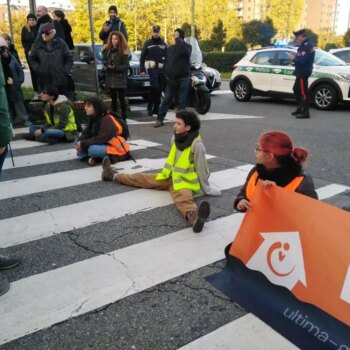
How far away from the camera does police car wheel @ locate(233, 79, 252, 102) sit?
13531 mm

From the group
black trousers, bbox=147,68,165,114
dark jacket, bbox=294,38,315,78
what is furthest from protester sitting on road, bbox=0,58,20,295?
dark jacket, bbox=294,38,315,78

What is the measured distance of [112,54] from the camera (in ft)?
29.2

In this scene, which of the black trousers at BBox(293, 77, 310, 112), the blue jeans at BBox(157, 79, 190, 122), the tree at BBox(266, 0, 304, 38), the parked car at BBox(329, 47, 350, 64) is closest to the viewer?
the blue jeans at BBox(157, 79, 190, 122)

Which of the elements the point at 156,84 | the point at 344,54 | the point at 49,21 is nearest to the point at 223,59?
the point at 344,54

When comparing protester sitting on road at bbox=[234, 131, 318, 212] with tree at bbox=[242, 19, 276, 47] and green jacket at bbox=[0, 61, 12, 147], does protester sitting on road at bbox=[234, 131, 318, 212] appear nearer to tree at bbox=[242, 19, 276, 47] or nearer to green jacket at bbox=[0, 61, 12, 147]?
green jacket at bbox=[0, 61, 12, 147]

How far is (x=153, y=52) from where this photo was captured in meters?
9.94

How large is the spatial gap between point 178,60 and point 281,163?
21.4 ft

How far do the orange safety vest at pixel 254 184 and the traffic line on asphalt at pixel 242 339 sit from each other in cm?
81

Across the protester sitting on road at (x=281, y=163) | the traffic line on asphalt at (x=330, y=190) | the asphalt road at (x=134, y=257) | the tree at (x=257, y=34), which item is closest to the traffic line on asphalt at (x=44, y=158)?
the asphalt road at (x=134, y=257)

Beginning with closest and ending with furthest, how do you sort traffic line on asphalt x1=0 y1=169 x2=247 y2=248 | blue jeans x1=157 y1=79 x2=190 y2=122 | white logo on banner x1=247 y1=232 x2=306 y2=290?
white logo on banner x1=247 y1=232 x2=306 y2=290 → traffic line on asphalt x1=0 y1=169 x2=247 y2=248 → blue jeans x1=157 y1=79 x2=190 y2=122

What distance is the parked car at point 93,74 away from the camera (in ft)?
39.9

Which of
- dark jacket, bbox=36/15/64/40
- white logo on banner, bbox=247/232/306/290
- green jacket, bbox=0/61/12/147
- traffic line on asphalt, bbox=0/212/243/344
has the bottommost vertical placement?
traffic line on asphalt, bbox=0/212/243/344

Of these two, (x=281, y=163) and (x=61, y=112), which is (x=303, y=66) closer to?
(x=61, y=112)

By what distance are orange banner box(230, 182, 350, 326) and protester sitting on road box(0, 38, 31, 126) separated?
7048 millimetres
